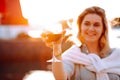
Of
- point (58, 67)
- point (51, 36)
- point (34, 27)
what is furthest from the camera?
point (34, 27)

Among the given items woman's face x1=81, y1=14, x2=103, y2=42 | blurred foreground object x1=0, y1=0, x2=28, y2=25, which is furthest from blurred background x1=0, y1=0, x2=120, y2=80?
woman's face x1=81, y1=14, x2=103, y2=42

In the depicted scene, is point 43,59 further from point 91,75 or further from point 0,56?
point 91,75

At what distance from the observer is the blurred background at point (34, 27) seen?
11.4 ft

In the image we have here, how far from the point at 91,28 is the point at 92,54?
0.26 meters

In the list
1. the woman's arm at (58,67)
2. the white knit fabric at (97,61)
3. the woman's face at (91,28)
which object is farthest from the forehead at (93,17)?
the woman's arm at (58,67)

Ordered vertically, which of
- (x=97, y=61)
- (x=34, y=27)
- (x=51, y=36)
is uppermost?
(x=51, y=36)

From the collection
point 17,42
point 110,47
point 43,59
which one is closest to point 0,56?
point 17,42

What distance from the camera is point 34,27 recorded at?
9.54 m

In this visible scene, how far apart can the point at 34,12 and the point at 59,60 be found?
15.2 inches

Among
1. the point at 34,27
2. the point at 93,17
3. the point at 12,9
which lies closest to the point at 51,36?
the point at 93,17

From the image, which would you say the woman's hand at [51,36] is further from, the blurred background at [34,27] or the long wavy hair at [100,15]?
the long wavy hair at [100,15]

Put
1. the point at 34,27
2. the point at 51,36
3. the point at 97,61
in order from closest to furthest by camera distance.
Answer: the point at 51,36 → the point at 97,61 → the point at 34,27

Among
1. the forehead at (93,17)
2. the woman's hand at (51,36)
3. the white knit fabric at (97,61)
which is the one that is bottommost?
the white knit fabric at (97,61)

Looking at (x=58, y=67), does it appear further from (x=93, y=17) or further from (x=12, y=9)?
(x=12, y=9)
